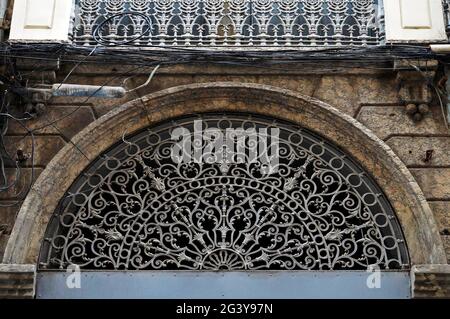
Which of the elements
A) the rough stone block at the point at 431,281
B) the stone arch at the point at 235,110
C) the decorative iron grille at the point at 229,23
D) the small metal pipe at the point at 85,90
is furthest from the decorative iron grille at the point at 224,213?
the decorative iron grille at the point at 229,23

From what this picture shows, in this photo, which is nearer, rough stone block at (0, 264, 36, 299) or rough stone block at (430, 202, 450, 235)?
rough stone block at (0, 264, 36, 299)

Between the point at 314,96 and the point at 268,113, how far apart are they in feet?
1.36

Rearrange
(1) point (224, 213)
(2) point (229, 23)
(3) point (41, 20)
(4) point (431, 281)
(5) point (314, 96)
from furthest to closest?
(2) point (229, 23) < (3) point (41, 20) < (5) point (314, 96) < (1) point (224, 213) < (4) point (431, 281)

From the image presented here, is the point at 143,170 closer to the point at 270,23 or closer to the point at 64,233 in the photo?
the point at 64,233

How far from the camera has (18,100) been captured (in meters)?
7.67

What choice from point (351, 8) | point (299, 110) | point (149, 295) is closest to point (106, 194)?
point (149, 295)

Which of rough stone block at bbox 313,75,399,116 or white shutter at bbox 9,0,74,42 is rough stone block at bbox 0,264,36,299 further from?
rough stone block at bbox 313,75,399,116

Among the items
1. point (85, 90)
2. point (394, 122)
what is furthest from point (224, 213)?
A: point (394, 122)

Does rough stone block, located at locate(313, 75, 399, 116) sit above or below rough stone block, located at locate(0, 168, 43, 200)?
above

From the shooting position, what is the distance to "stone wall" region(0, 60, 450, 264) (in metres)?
7.43

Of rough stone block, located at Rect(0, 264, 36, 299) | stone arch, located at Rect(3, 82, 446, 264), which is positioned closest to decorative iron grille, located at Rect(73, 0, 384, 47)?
stone arch, located at Rect(3, 82, 446, 264)

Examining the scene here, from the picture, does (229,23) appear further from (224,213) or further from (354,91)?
(224,213)

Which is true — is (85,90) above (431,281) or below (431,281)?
above

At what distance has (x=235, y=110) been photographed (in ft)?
25.4
